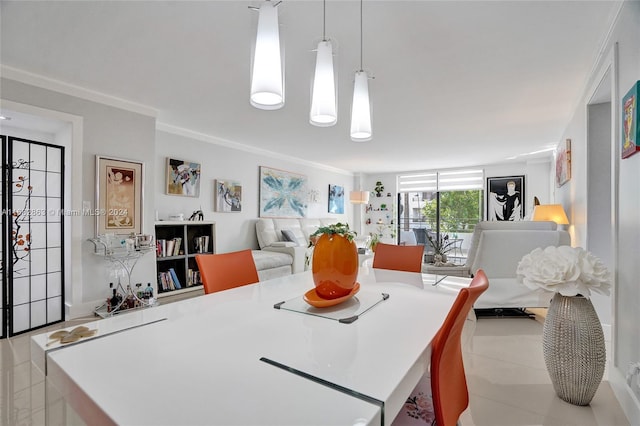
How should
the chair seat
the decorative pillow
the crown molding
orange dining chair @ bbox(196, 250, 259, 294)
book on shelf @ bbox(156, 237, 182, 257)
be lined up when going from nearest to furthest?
the chair seat < orange dining chair @ bbox(196, 250, 259, 294) < book on shelf @ bbox(156, 237, 182, 257) < the crown molding < the decorative pillow

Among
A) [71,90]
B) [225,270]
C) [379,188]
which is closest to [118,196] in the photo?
[71,90]

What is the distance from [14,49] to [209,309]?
9.17 ft

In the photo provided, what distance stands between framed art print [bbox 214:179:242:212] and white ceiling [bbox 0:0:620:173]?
3.98ft

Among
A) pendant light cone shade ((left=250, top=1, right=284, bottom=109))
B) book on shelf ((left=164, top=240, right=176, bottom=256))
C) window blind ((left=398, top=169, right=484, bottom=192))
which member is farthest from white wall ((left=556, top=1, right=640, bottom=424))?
window blind ((left=398, top=169, right=484, bottom=192))

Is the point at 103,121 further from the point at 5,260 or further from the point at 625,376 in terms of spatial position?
the point at 625,376

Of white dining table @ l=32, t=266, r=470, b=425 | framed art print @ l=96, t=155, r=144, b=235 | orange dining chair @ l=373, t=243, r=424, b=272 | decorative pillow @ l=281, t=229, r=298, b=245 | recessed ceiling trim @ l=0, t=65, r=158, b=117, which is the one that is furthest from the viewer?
decorative pillow @ l=281, t=229, r=298, b=245

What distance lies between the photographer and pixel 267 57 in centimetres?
120

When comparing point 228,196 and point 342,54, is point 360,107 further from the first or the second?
point 228,196

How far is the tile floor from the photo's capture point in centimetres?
172

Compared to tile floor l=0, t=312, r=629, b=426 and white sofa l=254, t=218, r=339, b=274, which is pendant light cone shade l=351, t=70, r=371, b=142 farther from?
white sofa l=254, t=218, r=339, b=274

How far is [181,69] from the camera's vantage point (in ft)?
9.15

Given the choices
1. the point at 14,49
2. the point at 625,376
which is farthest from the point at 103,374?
the point at 14,49

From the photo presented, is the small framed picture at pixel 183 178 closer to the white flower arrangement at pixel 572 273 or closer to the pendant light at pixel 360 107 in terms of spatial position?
the pendant light at pixel 360 107

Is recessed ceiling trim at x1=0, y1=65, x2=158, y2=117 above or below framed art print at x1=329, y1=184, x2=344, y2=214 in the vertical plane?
above
